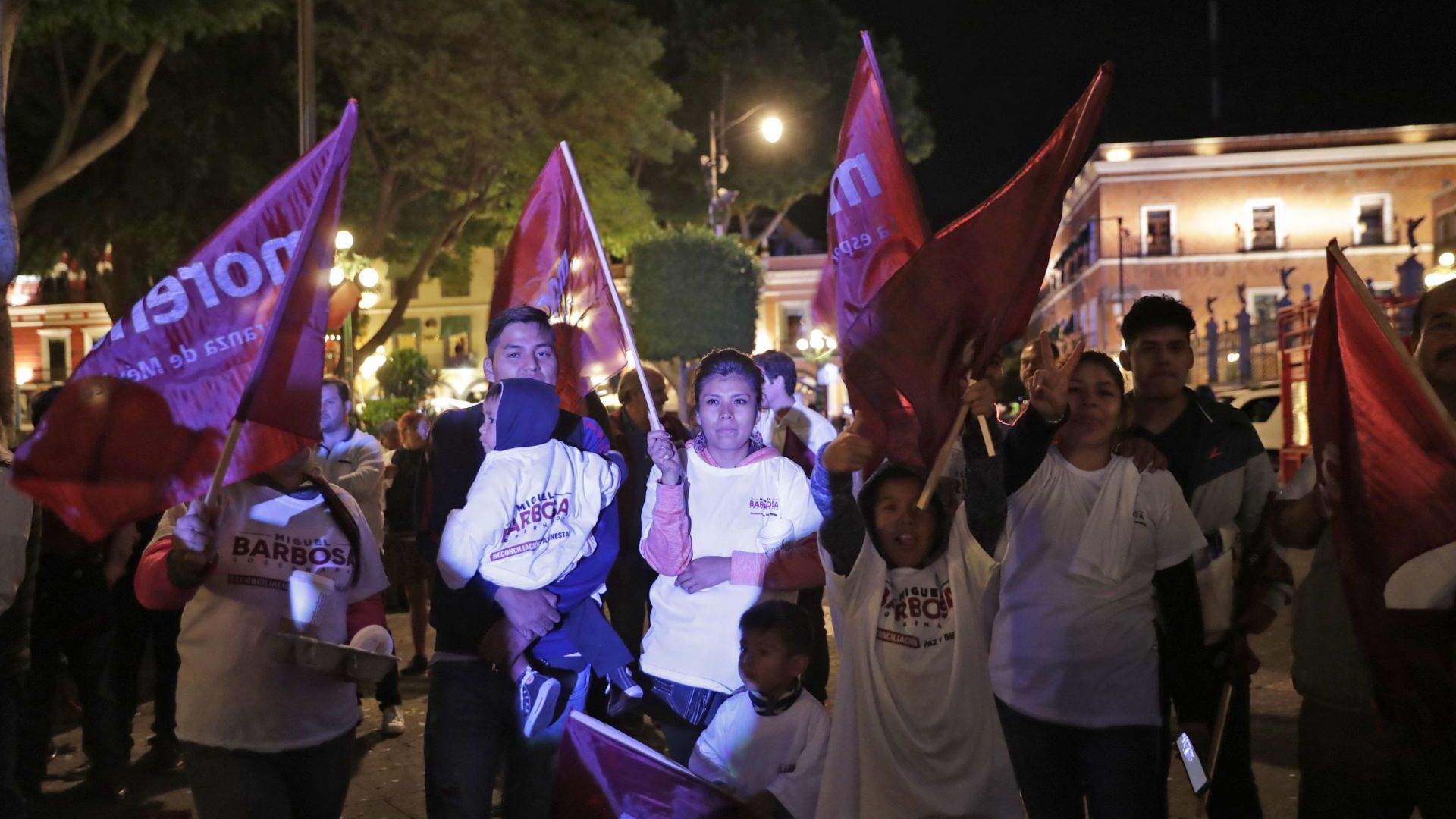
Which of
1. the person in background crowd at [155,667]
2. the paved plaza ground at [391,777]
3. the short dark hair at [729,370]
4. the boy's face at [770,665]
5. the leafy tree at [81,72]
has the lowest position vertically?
the paved plaza ground at [391,777]

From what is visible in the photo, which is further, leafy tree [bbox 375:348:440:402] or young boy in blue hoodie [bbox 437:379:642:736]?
leafy tree [bbox 375:348:440:402]

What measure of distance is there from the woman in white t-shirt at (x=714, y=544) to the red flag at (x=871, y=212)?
1010 mm

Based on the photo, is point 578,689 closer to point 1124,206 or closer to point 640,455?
point 640,455

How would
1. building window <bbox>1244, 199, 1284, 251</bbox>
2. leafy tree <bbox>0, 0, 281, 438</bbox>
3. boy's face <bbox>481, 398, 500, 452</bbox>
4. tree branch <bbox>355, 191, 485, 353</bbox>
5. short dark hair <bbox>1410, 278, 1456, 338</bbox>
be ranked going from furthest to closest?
1. building window <bbox>1244, 199, 1284, 251</bbox>
2. tree branch <bbox>355, 191, 485, 353</bbox>
3. leafy tree <bbox>0, 0, 281, 438</bbox>
4. boy's face <bbox>481, 398, 500, 452</bbox>
5. short dark hair <bbox>1410, 278, 1456, 338</bbox>

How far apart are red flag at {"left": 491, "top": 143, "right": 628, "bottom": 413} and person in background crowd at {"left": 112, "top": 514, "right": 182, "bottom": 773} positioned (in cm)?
269

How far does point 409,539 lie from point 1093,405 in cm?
640

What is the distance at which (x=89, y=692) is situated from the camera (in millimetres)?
6070

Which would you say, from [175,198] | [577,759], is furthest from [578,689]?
[175,198]

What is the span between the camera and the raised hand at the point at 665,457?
12.2 ft

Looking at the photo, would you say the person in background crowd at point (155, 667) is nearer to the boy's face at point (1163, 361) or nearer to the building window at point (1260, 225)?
the boy's face at point (1163, 361)

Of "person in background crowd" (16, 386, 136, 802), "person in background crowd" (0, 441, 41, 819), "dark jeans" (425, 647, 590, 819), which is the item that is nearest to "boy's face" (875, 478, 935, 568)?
"dark jeans" (425, 647, 590, 819)

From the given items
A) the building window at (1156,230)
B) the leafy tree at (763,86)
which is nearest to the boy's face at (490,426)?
the leafy tree at (763,86)

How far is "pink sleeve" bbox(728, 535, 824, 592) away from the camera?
388cm

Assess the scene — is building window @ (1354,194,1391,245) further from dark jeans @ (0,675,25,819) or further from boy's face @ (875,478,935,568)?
dark jeans @ (0,675,25,819)
